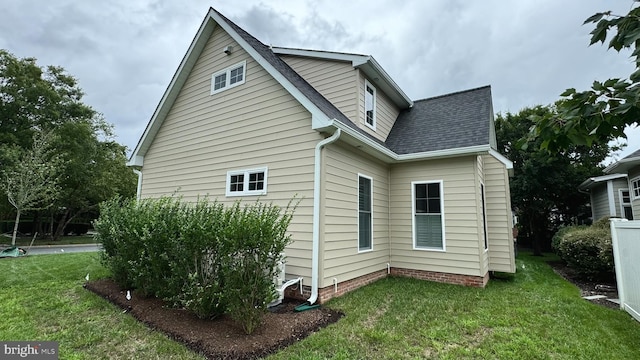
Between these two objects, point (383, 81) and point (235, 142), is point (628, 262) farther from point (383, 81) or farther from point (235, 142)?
point (235, 142)

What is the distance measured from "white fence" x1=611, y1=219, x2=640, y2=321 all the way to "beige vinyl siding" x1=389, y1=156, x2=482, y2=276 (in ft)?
7.34

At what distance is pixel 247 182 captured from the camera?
6789 mm

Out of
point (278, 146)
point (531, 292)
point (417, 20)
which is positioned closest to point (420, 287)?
point (531, 292)

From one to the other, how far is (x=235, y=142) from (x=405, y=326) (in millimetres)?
5237

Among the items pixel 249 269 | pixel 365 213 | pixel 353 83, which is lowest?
pixel 249 269

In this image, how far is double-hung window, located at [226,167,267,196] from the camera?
→ 257 inches

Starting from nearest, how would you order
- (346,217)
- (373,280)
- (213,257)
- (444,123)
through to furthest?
(213,257)
(346,217)
(373,280)
(444,123)

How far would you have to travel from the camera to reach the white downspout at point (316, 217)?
5280 mm

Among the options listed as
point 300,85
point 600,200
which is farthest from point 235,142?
point 600,200

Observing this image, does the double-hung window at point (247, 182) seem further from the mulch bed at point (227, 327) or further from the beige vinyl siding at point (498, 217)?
the beige vinyl siding at point (498, 217)

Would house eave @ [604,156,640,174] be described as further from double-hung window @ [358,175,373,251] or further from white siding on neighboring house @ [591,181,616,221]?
double-hung window @ [358,175,373,251]

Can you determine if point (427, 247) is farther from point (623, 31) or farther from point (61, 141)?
point (61, 141)

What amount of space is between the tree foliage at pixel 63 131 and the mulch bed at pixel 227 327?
17.7m

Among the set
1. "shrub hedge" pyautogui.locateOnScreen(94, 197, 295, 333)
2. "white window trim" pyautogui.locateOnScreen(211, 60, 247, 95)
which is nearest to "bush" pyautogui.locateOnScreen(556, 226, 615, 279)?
"shrub hedge" pyautogui.locateOnScreen(94, 197, 295, 333)
